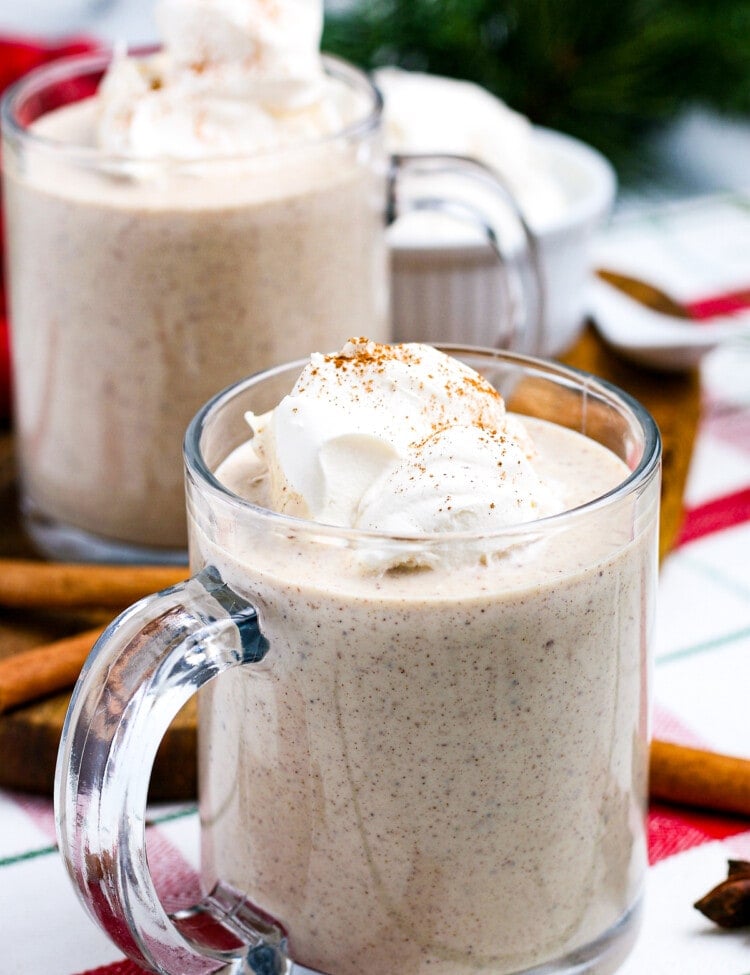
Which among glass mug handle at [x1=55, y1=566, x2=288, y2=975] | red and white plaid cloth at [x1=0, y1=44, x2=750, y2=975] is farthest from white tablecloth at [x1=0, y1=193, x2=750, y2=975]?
glass mug handle at [x1=55, y1=566, x2=288, y2=975]

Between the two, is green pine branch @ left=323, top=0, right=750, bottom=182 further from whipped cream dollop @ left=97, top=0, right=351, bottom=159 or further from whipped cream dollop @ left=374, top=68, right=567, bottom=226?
whipped cream dollop @ left=97, top=0, right=351, bottom=159

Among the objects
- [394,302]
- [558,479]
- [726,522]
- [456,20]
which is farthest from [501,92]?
[558,479]

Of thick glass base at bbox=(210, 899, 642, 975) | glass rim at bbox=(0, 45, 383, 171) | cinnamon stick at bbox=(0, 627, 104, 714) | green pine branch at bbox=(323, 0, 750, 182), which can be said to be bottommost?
cinnamon stick at bbox=(0, 627, 104, 714)

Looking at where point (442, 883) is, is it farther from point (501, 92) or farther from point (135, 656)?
point (501, 92)

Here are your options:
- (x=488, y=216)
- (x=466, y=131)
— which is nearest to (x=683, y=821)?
(x=488, y=216)

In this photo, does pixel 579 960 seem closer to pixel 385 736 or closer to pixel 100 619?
pixel 385 736

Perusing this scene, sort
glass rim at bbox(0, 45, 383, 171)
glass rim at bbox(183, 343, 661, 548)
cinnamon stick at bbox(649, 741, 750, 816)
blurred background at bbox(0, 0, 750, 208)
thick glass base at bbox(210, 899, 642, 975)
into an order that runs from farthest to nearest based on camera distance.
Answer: blurred background at bbox(0, 0, 750, 208), glass rim at bbox(0, 45, 383, 171), cinnamon stick at bbox(649, 741, 750, 816), thick glass base at bbox(210, 899, 642, 975), glass rim at bbox(183, 343, 661, 548)

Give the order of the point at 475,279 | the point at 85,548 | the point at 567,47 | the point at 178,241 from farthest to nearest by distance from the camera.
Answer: the point at 567,47, the point at 475,279, the point at 85,548, the point at 178,241
